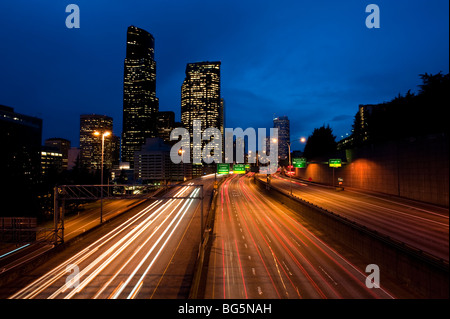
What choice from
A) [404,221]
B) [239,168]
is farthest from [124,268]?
[239,168]

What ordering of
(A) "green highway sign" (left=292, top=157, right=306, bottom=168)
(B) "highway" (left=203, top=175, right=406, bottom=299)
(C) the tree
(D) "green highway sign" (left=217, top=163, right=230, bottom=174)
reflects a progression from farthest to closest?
(C) the tree → (A) "green highway sign" (left=292, top=157, right=306, bottom=168) → (D) "green highway sign" (left=217, top=163, right=230, bottom=174) → (B) "highway" (left=203, top=175, right=406, bottom=299)

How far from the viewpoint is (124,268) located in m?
18.3

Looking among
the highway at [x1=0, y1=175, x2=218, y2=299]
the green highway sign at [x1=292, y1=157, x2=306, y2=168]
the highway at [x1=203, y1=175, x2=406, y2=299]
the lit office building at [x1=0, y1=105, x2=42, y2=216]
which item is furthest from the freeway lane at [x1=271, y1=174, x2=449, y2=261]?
the lit office building at [x1=0, y1=105, x2=42, y2=216]

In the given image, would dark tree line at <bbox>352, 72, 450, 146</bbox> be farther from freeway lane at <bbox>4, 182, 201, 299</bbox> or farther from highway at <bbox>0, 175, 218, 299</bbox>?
freeway lane at <bbox>4, 182, 201, 299</bbox>

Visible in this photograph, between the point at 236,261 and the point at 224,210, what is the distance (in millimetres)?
22392

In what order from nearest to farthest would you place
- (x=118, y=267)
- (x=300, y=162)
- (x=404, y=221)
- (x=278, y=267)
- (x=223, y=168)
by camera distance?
(x=278, y=267)
(x=118, y=267)
(x=404, y=221)
(x=223, y=168)
(x=300, y=162)

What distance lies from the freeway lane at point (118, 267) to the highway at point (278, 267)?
432cm

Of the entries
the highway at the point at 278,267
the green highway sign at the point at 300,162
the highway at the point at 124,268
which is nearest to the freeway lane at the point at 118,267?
the highway at the point at 124,268

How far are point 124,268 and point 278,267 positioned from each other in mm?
11857

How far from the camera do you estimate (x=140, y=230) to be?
29.8m

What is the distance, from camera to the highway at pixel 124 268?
14.8 meters

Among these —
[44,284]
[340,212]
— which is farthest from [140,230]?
[340,212]

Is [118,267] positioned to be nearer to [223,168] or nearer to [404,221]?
[223,168]

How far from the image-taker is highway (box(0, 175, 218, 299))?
14.8 meters
